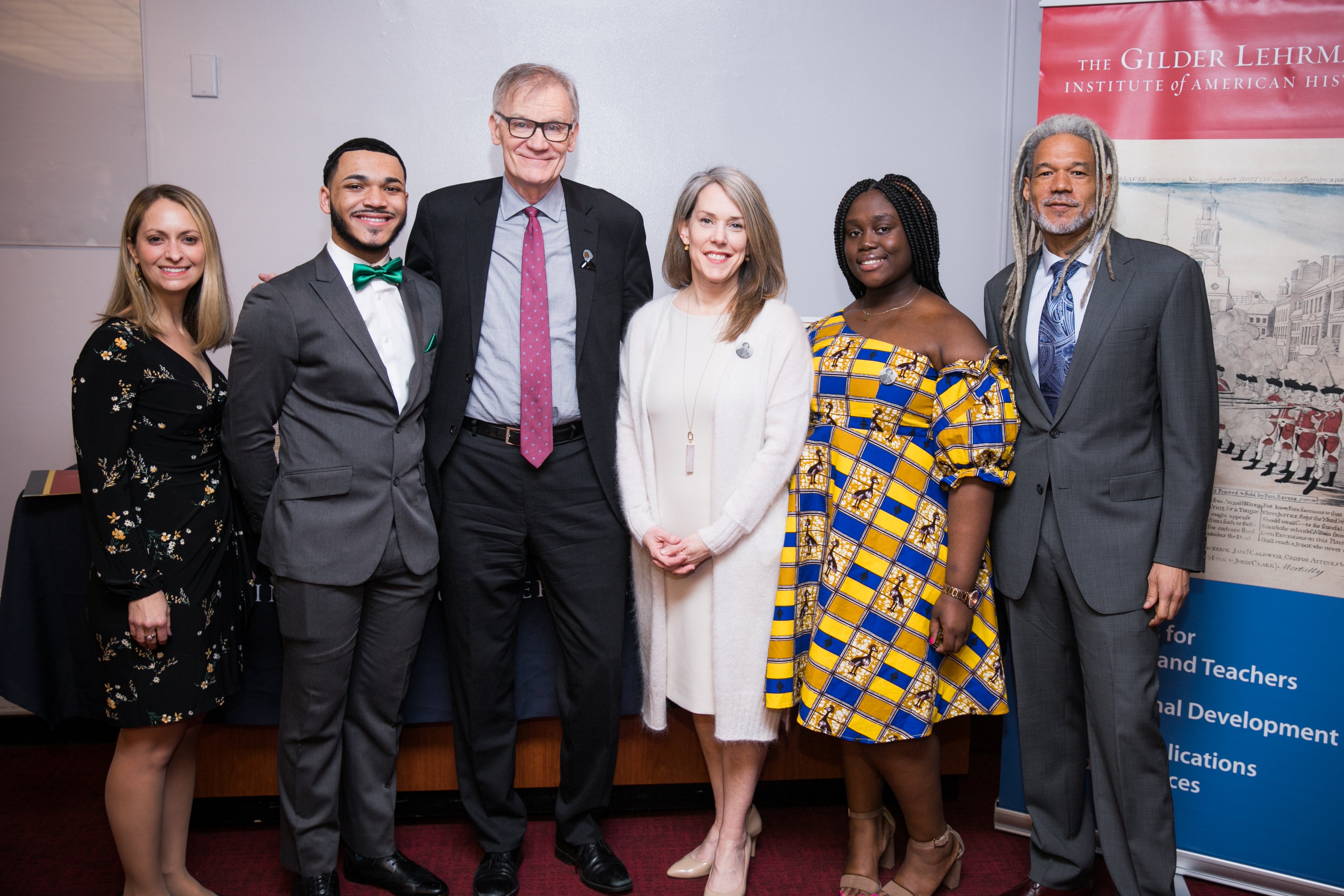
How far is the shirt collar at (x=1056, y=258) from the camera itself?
2062mm

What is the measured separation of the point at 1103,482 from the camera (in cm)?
200

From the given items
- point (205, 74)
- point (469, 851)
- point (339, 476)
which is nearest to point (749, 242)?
point (339, 476)

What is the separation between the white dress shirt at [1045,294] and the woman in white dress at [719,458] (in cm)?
57

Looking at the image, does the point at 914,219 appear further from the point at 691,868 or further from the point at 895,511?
the point at 691,868

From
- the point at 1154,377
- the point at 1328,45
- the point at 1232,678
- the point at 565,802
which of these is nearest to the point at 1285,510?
the point at 1232,678

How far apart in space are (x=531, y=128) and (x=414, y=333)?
2.01ft

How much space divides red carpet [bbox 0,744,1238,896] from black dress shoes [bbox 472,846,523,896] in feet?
0.19

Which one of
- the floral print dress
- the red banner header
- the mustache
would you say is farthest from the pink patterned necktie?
the red banner header

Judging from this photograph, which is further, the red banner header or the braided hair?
the red banner header

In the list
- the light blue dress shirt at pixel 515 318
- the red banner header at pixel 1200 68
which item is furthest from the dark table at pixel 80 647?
the red banner header at pixel 1200 68

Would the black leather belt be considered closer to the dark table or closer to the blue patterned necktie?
the dark table

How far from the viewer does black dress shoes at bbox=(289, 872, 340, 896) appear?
216 centimetres

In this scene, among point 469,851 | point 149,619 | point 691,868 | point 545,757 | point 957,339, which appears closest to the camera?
point 149,619

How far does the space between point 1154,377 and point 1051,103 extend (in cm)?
92
